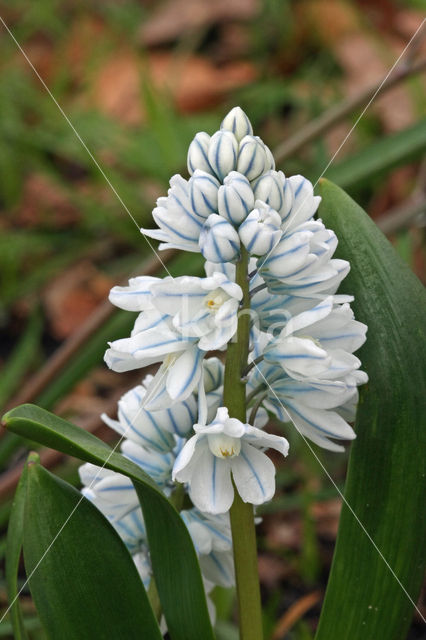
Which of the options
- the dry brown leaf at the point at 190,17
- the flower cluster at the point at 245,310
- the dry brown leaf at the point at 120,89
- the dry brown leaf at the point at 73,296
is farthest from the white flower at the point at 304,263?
the dry brown leaf at the point at 190,17

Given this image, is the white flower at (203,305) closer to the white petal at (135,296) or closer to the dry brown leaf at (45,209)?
the white petal at (135,296)

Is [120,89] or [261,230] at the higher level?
[120,89]

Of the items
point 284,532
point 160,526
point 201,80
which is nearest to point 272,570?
point 284,532

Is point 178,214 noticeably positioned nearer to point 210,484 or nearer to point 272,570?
point 210,484

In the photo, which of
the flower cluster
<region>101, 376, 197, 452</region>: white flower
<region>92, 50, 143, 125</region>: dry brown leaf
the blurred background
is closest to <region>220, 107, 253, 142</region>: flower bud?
the flower cluster

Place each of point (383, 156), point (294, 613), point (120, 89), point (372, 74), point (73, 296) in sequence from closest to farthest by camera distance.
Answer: point (294, 613), point (383, 156), point (73, 296), point (372, 74), point (120, 89)

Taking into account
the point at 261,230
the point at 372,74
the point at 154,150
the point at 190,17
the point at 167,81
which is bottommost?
the point at 261,230

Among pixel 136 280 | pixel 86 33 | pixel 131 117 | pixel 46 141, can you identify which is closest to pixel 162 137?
pixel 46 141
